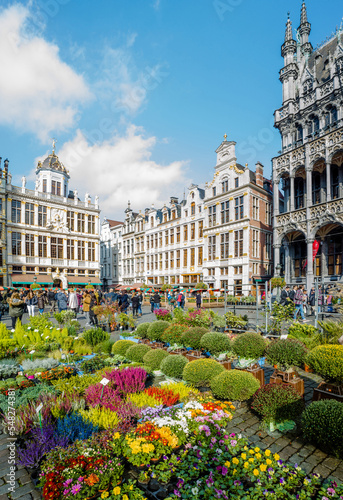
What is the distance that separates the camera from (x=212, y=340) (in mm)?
7766

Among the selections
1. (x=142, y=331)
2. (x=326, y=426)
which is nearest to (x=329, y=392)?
(x=326, y=426)

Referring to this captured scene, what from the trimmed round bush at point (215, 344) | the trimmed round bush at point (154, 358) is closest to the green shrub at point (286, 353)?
the trimmed round bush at point (215, 344)

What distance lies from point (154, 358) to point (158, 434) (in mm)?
3972

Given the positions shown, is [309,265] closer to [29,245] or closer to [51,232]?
[51,232]

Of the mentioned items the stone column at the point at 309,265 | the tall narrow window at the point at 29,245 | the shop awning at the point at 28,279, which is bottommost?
the shop awning at the point at 28,279

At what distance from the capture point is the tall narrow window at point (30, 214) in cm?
4050

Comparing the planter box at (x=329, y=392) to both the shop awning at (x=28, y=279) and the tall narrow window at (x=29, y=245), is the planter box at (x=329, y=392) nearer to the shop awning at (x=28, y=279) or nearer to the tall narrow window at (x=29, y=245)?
the shop awning at (x=28, y=279)

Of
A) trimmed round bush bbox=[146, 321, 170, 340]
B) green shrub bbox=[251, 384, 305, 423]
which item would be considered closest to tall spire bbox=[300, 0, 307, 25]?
trimmed round bush bbox=[146, 321, 170, 340]

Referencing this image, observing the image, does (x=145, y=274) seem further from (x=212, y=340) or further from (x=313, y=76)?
(x=212, y=340)

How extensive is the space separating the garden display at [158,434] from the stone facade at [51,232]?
118ft

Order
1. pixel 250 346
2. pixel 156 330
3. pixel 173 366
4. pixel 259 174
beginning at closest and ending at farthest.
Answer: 1. pixel 173 366
2. pixel 250 346
3. pixel 156 330
4. pixel 259 174

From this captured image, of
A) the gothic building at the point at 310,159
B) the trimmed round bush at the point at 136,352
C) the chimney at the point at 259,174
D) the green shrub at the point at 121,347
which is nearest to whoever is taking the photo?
the trimmed round bush at the point at 136,352

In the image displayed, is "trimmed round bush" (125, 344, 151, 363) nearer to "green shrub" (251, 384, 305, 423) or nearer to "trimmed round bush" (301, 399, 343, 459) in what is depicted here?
"green shrub" (251, 384, 305, 423)

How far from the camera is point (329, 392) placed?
17.3 feet
